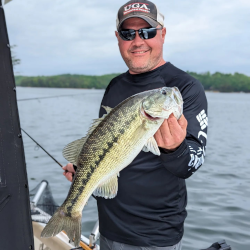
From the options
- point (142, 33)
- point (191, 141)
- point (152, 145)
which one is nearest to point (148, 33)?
point (142, 33)

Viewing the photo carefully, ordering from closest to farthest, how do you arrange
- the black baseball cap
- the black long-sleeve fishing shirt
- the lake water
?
the black long-sleeve fishing shirt < the black baseball cap < the lake water

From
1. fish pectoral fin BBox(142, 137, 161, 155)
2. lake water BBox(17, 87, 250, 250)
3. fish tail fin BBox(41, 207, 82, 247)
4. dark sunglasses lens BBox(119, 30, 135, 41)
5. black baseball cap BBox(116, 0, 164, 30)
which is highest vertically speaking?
black baseball cap BBox(116, 0, 164, 30)

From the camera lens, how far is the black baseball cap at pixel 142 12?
2508mm

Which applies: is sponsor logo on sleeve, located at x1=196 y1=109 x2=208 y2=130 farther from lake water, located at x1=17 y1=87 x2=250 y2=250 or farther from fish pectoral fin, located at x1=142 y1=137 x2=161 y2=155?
lake water, located at x1=17 y1=87 x2=250 y2=250

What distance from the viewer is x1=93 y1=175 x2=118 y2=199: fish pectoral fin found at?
214cm

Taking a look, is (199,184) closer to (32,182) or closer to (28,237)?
(32,182)

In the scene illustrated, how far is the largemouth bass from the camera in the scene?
1.88 metres

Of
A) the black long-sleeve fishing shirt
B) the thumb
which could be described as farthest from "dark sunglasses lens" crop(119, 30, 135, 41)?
the thumb

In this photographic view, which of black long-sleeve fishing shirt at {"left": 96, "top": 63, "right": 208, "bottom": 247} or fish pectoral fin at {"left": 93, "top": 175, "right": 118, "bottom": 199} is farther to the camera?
black long-sleeve fishing shirt at {"left": 96, "top": 63, "right": 208, "bottom": 247}

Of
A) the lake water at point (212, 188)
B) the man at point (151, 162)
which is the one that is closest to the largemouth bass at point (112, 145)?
the man at point (151, 162)

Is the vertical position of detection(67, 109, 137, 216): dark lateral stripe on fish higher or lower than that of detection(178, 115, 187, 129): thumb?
Result: lower

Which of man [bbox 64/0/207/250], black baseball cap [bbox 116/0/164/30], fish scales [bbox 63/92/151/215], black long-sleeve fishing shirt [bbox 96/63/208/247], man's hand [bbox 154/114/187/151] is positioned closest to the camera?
man's hand [bbox 154/114/187/151]

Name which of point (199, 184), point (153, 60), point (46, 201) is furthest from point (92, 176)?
point (199, 184)

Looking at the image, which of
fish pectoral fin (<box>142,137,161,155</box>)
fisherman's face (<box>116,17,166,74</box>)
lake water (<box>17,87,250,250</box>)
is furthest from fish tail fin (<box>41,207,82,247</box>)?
lake water (<box>17,87,250,250</box>)
